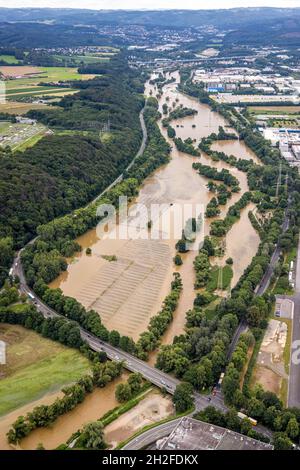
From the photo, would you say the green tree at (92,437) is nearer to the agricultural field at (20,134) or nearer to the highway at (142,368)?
the highway at (142,368)

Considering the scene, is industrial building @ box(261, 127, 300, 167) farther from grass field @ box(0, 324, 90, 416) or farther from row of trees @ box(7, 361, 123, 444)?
row of trees @ box(7, 361, 123, 444)

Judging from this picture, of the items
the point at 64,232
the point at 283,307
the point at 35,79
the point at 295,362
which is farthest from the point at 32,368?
the point at 35,79

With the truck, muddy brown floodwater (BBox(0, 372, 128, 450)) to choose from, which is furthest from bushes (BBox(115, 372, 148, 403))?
the truck

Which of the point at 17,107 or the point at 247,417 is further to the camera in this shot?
the point at 17,107

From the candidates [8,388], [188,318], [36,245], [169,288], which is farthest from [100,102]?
[8,388]

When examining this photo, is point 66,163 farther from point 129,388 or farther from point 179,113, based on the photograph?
point 179,113
